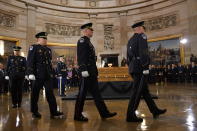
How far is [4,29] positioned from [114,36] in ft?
32.1

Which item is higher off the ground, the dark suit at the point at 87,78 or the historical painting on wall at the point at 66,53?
the historical painting on wall at the point at 66,53

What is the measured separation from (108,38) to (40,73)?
16.3m

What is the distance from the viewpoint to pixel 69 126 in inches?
142

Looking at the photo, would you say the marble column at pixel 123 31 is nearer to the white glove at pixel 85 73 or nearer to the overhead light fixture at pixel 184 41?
the overhead light fixture at pixel 184 41

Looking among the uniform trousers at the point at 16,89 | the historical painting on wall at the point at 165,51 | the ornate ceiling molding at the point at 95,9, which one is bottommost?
the uniform trousers at the point at 16,89

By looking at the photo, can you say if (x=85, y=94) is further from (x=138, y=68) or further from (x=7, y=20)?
(x=7, y=20)

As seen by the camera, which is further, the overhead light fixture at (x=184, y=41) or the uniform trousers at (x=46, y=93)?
the overhead light fixture at (x=184, y=41)

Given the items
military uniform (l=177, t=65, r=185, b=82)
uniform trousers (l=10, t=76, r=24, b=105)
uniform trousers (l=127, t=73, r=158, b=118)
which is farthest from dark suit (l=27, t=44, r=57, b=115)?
military uniform (l=177, t=65, r=185, b=82)

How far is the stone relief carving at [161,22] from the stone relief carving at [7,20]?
444 inches

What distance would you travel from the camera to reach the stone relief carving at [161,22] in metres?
17.1

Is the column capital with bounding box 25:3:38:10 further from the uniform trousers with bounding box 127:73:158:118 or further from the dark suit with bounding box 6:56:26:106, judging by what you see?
the uniform trousers with bounding box 127:73:158:118

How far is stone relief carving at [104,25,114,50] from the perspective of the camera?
20.3 meters

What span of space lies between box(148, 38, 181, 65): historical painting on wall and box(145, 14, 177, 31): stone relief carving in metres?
1.36

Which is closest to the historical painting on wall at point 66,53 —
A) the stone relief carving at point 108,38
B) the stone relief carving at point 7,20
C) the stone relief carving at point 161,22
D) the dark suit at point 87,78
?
the stone relief carving at point 108,38
